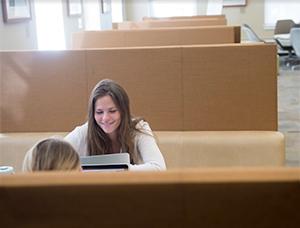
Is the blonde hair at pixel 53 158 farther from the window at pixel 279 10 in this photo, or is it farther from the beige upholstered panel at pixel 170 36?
the window at pixel 279 10

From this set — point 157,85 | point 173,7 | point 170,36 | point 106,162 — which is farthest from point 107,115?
point 173,7

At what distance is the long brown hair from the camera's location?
8.40 ft

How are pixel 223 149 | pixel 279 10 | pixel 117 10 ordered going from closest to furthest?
1. pixel 223 149
2. pixel 117 10
3. pixel 279 10

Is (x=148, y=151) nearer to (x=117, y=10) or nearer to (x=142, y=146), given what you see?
(x=142, y=146)

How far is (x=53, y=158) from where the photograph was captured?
158 cm

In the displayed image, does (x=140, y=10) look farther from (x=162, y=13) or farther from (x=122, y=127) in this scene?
(x=122, y=127)

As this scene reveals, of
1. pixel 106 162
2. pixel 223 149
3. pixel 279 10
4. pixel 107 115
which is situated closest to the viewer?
pixel 106 162

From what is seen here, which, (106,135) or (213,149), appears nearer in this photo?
(106,135)

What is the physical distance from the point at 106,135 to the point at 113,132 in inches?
1.9

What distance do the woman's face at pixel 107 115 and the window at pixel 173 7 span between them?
10212 millimetres

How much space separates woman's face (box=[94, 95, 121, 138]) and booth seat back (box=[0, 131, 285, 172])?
0.71 meters

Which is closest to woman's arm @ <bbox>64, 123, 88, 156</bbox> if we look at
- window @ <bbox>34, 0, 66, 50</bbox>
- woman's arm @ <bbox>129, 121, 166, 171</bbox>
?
woman's arm @ <bbox>129, 121, 166, 171</bbox>

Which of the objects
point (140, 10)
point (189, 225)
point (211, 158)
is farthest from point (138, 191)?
point (140, 10)

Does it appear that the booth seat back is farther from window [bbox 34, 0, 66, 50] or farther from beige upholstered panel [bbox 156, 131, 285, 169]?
window [bbox 34, 0, 66, 50]
